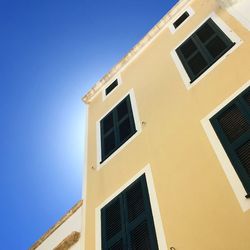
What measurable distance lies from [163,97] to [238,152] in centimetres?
303

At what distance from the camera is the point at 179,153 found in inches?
232

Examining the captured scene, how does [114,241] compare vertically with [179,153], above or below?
below

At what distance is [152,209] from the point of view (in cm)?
550

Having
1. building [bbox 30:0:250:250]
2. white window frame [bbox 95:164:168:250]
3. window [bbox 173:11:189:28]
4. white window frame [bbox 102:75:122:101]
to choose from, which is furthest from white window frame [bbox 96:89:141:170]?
window [bbox 173:11:189:28]

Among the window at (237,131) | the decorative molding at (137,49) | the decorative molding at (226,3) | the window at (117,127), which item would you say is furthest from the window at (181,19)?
the window at (237,131)

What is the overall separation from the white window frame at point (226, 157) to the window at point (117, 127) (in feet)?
7.54

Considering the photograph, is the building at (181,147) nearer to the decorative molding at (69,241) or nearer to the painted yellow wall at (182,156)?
the painted yellow wall at (182,156)

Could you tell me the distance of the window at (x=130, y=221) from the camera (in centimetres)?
528

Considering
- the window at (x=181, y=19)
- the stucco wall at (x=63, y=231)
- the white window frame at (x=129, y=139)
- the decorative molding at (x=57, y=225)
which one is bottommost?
the stucco wall at (x=63, y=231)

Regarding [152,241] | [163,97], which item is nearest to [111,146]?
[163,97]

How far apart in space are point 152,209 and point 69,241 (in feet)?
8.93

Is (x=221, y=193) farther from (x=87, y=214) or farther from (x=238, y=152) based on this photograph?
(x=87, y=214)

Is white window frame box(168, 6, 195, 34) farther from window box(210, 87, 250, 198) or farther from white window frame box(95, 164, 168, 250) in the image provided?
white window frame box(95, 164, 168, 250)

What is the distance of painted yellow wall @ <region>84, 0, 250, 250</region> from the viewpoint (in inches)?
178
